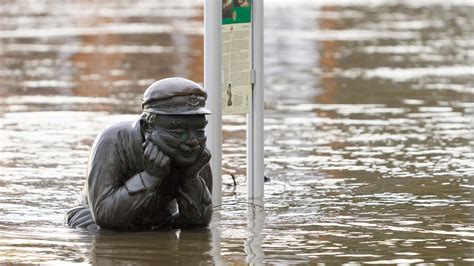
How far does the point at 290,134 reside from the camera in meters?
16.2

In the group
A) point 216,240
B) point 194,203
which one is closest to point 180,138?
point 194,203

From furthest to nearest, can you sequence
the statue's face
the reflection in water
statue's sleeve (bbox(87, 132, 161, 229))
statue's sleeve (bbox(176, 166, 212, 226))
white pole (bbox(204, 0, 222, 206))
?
white pole (bbox(204, 0, 222, 206)), statue's sleeve (bbox(176, 166, 212, 226)), statue's sleeve (bbox(87, 132, 161, 229)), the statue's face, the reflection in water

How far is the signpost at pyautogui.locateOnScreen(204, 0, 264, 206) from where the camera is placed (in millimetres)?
11445

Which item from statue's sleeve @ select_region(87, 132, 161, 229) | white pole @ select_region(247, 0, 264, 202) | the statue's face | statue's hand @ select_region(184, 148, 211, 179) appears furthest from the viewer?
white pole @ select_region(247, 0, 264, 202)

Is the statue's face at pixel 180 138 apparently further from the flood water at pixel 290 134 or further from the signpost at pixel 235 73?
the signpost at pixel 235 73

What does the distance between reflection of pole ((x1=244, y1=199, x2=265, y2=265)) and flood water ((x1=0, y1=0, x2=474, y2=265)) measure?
0.02 meters

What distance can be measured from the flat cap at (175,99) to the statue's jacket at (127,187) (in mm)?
243

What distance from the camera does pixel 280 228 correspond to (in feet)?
34.5

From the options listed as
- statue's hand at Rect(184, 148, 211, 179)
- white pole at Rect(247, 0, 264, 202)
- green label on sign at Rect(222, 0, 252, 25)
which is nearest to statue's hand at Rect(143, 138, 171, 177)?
statue's hand at Rect(184, 148, 211, 179)

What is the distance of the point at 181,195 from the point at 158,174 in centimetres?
33

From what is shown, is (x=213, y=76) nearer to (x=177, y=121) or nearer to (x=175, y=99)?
(x=175, y=99)

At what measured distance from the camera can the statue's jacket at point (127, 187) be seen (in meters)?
9.87

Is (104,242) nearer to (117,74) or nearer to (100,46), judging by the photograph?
(117,74)

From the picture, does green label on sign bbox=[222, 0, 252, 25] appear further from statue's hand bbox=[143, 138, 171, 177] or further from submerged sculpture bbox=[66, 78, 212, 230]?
statue's hand bbox=[143, 138, 171, 177]
